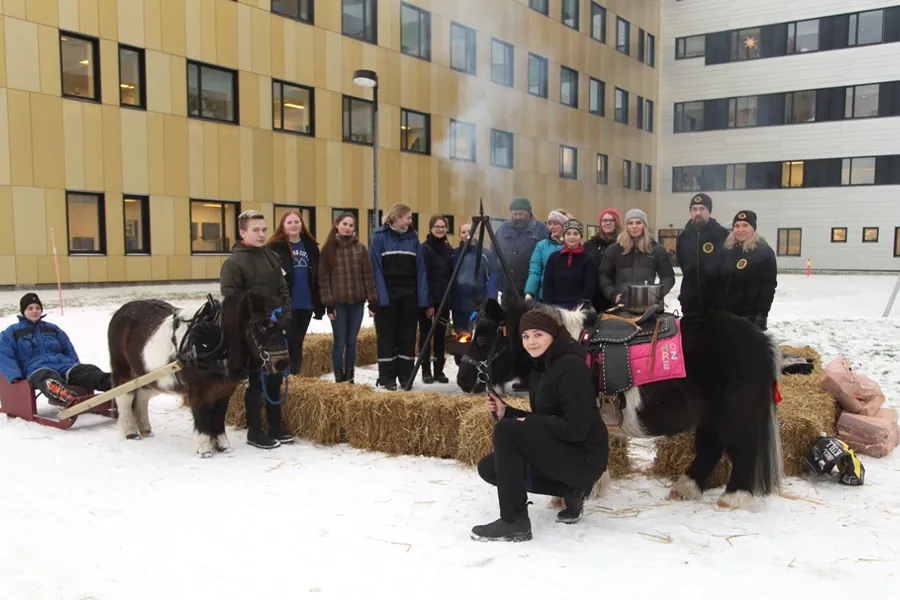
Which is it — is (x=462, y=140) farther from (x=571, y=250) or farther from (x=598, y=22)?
(x=571, y=250)

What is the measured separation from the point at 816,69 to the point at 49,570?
3540cm

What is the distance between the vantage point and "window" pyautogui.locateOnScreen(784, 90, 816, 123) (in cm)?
3091

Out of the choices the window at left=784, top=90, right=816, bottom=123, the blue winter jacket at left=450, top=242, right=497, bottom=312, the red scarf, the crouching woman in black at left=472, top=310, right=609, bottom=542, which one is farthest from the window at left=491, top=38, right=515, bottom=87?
the crouching woman in black at left=472, top=310, right=609, bottom=542

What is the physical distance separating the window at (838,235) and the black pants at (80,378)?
1290 inches

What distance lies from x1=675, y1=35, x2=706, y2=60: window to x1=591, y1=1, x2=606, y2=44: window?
259 inches

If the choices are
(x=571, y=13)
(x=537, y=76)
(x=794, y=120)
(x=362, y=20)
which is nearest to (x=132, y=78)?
(x=362, y=20)

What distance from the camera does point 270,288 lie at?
5125 mm

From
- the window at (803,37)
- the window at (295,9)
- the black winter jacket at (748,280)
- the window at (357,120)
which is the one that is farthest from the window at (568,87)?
the black winter jacket at (748,280)

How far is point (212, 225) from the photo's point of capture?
697 inches

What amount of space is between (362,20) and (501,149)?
21.0ft

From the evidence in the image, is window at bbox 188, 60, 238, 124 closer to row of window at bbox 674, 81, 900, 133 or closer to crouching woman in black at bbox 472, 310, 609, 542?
crouching woman in black at bbox 472, 310, 609, 542

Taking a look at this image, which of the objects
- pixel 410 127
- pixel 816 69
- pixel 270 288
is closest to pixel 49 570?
pixel 270 288

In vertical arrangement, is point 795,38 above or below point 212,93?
above

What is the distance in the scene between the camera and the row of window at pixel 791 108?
97.7 ft
